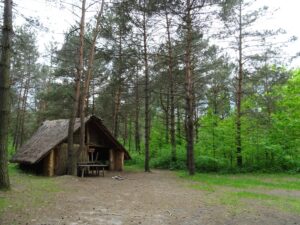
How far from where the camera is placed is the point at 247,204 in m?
8.23

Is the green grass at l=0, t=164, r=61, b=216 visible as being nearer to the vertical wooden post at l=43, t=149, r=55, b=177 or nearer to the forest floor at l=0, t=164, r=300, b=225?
the forest floor at l=0, t=164, r=300, b=225

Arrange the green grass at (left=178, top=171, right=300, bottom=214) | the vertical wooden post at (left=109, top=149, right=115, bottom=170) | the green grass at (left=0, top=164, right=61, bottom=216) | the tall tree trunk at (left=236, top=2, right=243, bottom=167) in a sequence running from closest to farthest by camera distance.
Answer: the green grass at (left=0, top=164, right=61, bottom=216) → the green grass at (left=178, top=171, right=300, bottom=214) → the tall tree trunk at (left=236, top=2, right=243, bottom=167) → the vertical wooden post at (left=109, top=149, right=115, bottom=170)

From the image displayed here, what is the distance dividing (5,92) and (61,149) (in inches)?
296

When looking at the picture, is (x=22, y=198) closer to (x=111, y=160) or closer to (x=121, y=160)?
(x=111, y=160)

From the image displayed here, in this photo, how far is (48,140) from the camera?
1630 centimetres

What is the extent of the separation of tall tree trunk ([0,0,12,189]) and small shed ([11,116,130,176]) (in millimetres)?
5806

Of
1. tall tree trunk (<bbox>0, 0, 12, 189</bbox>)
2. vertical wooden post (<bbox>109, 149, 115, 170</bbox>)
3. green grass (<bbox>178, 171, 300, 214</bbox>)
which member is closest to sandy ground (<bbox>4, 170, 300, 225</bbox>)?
green grass (<bbox>178, 171, 300, 214</bbox>)

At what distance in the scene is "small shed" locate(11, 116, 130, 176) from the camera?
14969mm

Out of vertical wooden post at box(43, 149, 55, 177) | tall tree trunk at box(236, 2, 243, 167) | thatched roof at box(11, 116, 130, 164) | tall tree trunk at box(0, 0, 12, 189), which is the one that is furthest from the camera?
tall tree trunk at box(236, 2, 243, 167)

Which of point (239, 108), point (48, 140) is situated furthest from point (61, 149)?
point (239, 108)

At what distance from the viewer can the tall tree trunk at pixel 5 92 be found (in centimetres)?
855

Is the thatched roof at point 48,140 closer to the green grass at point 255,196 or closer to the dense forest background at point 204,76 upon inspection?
the dense forest background at point 204,76

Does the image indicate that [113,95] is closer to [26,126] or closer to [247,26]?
[247,26]

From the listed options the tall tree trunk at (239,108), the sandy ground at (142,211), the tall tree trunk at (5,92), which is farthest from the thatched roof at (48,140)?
the tall tree trunk at (239,108)
